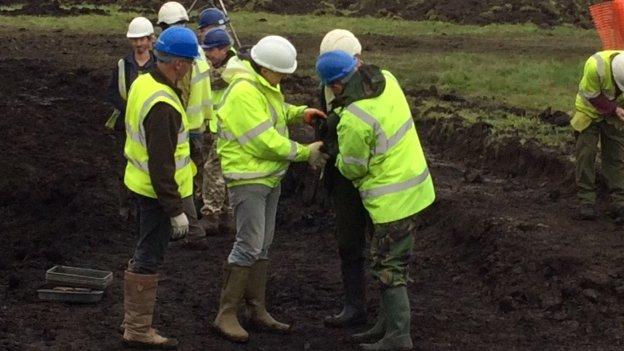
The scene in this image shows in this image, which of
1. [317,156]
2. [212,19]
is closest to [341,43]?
[317,156]

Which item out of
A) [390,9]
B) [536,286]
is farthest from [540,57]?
[536,286]

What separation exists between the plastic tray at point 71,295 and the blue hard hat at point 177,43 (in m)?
2.26

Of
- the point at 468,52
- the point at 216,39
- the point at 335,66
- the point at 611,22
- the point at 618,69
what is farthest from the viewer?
the point at 468,52

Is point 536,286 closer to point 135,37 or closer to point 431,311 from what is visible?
point 431,311

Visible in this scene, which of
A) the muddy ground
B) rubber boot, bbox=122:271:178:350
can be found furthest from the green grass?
rubber boot, bbox=122:271:178:350

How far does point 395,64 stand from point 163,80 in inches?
571

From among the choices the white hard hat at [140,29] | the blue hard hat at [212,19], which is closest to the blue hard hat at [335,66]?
the white hard hat at [140,29]

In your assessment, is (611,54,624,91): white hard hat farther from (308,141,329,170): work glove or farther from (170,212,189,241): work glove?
(170,212,189,241): work glove

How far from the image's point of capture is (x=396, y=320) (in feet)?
24.3

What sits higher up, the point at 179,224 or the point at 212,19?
the point at 212,19

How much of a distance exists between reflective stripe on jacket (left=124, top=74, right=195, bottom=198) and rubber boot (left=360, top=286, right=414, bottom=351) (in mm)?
1504

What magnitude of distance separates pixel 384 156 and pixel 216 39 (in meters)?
3.11

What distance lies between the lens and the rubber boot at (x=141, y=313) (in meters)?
7.39

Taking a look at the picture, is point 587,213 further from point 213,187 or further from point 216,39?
point 216,39
